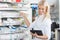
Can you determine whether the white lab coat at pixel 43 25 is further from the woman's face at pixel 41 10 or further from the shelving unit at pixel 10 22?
the shelving unit at pixel 10 22

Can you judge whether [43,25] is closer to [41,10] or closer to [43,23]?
[43,23]

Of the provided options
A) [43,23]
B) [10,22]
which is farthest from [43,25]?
[10,22]

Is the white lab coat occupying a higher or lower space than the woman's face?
lower

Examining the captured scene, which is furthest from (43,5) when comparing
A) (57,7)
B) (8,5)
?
(57,7)

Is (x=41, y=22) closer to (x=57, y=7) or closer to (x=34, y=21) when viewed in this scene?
(x=34, y=21)

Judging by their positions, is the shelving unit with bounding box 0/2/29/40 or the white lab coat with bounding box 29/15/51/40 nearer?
the white lab coat with bounding box 29/15/51/40

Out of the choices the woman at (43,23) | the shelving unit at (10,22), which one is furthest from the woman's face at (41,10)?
the shelving unit at (10,22)

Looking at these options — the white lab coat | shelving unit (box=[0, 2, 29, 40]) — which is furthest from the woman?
shelving unit (box=[0, 2, 29, 40])

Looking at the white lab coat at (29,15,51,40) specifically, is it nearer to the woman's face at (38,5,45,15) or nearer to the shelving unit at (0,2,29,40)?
the woman's face at (38,5,45,15)

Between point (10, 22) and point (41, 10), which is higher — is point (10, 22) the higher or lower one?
the lower one

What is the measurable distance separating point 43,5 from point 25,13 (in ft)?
1.26

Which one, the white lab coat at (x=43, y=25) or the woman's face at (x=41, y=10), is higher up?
the woman's face at (x=41, y=10)

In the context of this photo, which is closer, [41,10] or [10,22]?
[41,10]

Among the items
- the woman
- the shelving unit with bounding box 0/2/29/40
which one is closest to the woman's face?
the woman
